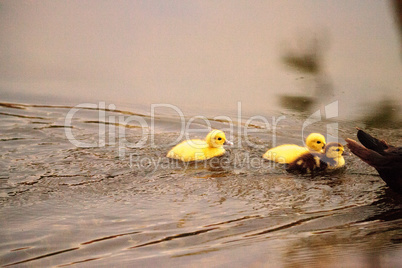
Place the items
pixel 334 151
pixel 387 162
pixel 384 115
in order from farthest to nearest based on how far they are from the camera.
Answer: pixel 384 115 → pixel 334 151 → pixel 387 162

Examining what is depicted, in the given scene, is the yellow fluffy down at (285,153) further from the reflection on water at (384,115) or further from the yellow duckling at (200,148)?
the reflection on water at (384,115)

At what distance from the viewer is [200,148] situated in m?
3.41

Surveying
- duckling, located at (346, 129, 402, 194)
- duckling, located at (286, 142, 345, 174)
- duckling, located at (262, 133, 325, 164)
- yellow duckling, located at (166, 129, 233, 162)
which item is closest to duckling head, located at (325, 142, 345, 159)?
duckling, located at (286, 142, 345, 174)

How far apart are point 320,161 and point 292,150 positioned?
0.19 meters

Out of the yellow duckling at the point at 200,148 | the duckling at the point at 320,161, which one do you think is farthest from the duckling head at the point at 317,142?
the yellow duckling at the point at 200,148

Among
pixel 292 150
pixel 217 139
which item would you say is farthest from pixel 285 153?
pixel 217 139

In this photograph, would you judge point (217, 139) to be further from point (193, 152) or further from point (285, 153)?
point (285, 153)

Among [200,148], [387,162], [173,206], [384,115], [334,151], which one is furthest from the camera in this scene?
[384,115]

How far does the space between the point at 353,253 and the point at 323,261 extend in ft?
0.48

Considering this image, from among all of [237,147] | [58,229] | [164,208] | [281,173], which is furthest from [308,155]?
[58,229]

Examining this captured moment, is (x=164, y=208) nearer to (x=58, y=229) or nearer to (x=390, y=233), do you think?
(x=58, y=229)

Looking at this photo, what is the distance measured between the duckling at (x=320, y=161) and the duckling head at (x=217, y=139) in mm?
507

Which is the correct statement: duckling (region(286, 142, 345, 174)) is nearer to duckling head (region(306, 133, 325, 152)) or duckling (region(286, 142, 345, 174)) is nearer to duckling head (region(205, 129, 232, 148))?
duckling head (region(306, 133, 325, 152))

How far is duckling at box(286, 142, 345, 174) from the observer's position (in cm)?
318
